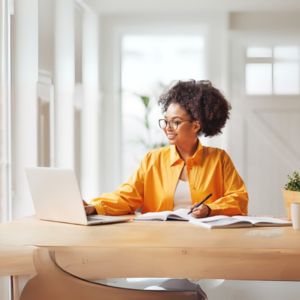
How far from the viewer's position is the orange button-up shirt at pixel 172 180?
2.42m

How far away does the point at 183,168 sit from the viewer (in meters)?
2.48

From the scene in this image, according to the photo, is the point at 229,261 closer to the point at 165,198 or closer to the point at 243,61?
the point at 165,198

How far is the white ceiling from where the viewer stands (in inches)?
187

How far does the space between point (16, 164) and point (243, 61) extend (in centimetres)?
256

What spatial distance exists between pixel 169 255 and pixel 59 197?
1.90 feet

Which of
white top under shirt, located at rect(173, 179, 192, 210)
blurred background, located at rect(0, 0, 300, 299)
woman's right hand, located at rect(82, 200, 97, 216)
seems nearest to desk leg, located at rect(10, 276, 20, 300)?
woman's right hand, located at rect(82, 200, 97, 216)

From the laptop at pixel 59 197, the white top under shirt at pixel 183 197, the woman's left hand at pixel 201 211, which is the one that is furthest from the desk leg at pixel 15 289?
the white top under shirt at pixel 183 197

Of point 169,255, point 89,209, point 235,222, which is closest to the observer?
point 169,255

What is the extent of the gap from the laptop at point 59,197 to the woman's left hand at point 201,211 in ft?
0.81

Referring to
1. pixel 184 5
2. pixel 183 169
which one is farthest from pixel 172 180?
pixel 184 5

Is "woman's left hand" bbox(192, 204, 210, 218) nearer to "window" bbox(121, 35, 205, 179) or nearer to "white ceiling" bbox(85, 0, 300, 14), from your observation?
"white ceiling" bbox(85, 0, 300, 14)

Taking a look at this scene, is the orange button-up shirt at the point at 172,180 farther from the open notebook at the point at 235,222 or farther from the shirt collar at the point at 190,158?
the open notebook at the point at 235,222

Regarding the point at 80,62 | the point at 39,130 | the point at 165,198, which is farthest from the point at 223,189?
the point at 80,62

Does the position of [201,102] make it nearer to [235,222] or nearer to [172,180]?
[172,180]
